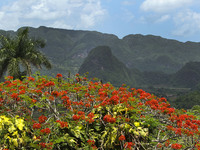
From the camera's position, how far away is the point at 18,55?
18.7 m


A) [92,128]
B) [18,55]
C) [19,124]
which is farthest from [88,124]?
[18,55]

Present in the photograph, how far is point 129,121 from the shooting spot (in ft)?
20.8

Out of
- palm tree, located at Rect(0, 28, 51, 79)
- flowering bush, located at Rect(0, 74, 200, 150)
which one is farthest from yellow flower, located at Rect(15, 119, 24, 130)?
palm tree, located at Rect(0, 28, 51, 79)

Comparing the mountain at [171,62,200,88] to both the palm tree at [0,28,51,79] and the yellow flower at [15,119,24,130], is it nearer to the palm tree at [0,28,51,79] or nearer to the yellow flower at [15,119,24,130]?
the palm tree at [0,28,51,79]

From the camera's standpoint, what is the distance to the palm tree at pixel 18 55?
17.5 meters

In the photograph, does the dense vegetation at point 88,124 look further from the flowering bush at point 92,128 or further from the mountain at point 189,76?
the mountain at point 189,76

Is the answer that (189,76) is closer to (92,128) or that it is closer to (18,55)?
(18,55)

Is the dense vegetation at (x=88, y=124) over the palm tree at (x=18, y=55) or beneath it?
beneath

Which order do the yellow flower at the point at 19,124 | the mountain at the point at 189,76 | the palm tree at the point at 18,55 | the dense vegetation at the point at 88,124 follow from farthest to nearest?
1. the mountain at the point at 189,76
2. the palm tree at the point at 18,55
3. the dense vegetation at the point at 88,124
4. the yellow flower at the point at 19,124

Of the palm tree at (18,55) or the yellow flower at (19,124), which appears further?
the palm tree at (18,55)

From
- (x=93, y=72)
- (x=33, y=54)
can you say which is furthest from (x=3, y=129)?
(x=93, y=72)

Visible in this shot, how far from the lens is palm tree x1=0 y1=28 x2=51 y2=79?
17.5 meters

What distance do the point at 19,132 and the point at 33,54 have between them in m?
14.3

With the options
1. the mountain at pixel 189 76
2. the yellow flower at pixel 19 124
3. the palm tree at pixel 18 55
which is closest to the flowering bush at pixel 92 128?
the yellow flower at pixel 19 124
